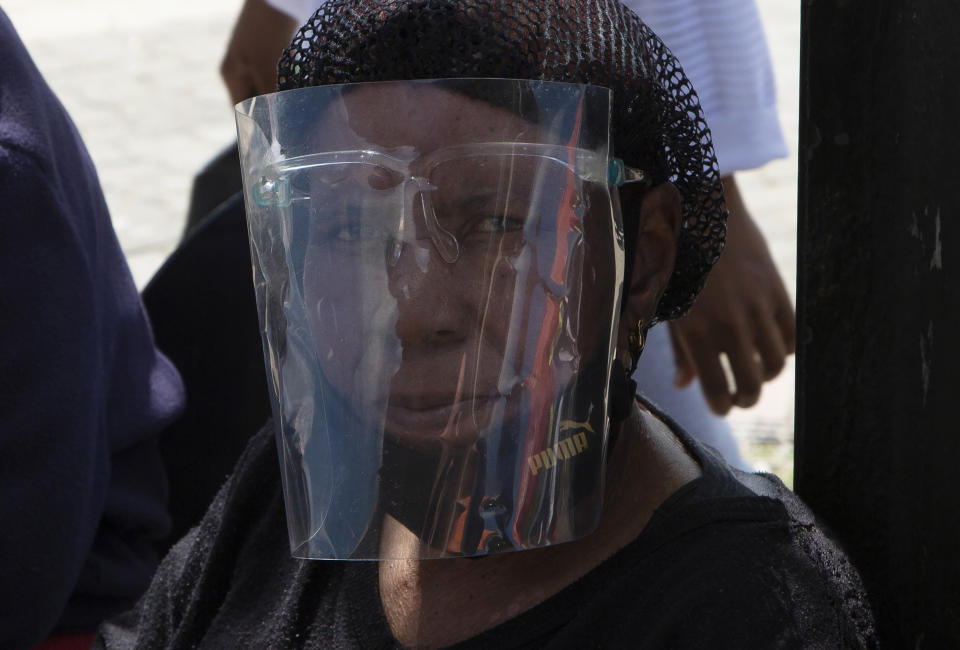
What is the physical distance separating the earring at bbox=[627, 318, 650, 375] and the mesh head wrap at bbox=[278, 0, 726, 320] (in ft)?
0.29

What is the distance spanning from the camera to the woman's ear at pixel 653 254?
4.82ft

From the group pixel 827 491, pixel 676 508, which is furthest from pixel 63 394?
pixel 827 491

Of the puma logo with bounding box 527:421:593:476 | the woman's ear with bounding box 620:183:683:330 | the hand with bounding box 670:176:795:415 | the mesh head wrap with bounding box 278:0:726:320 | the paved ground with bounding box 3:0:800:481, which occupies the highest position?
the mesh head wrap with bounding box 278:0:726:320

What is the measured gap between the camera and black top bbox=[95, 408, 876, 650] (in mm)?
1295

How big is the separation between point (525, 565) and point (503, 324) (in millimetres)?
321

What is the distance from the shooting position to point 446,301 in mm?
1319

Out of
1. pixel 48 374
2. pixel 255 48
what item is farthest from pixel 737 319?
pixel 255 48

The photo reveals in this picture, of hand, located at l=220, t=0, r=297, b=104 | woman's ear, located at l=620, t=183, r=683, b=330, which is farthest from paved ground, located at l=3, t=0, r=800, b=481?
woman's ear, located at l=620, t=183, r=683, b=330

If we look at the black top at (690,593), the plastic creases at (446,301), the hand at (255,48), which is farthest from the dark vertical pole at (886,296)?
the hand at (255,48)

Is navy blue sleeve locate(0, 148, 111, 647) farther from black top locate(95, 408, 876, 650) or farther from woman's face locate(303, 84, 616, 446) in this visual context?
woman's face locate(303, 84, 616, 446)

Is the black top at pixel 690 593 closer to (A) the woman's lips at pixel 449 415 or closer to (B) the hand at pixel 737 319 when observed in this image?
(A) the woman's lips at pixel 449 415

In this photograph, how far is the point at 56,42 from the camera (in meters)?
8.35

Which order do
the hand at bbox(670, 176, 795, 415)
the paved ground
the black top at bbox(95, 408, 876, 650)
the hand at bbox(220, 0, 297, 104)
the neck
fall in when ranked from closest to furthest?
the black top at bbox(95, 408, 876, 650) < the neck < the hand at bbox(670, 176, 795, 415) < the hand at bbox(220, 0, 297, 104) < the paved ground

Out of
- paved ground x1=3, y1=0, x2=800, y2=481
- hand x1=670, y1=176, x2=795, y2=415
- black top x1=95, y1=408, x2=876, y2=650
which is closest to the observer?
black top x1=95, y1=408, x2=876, y2=650
